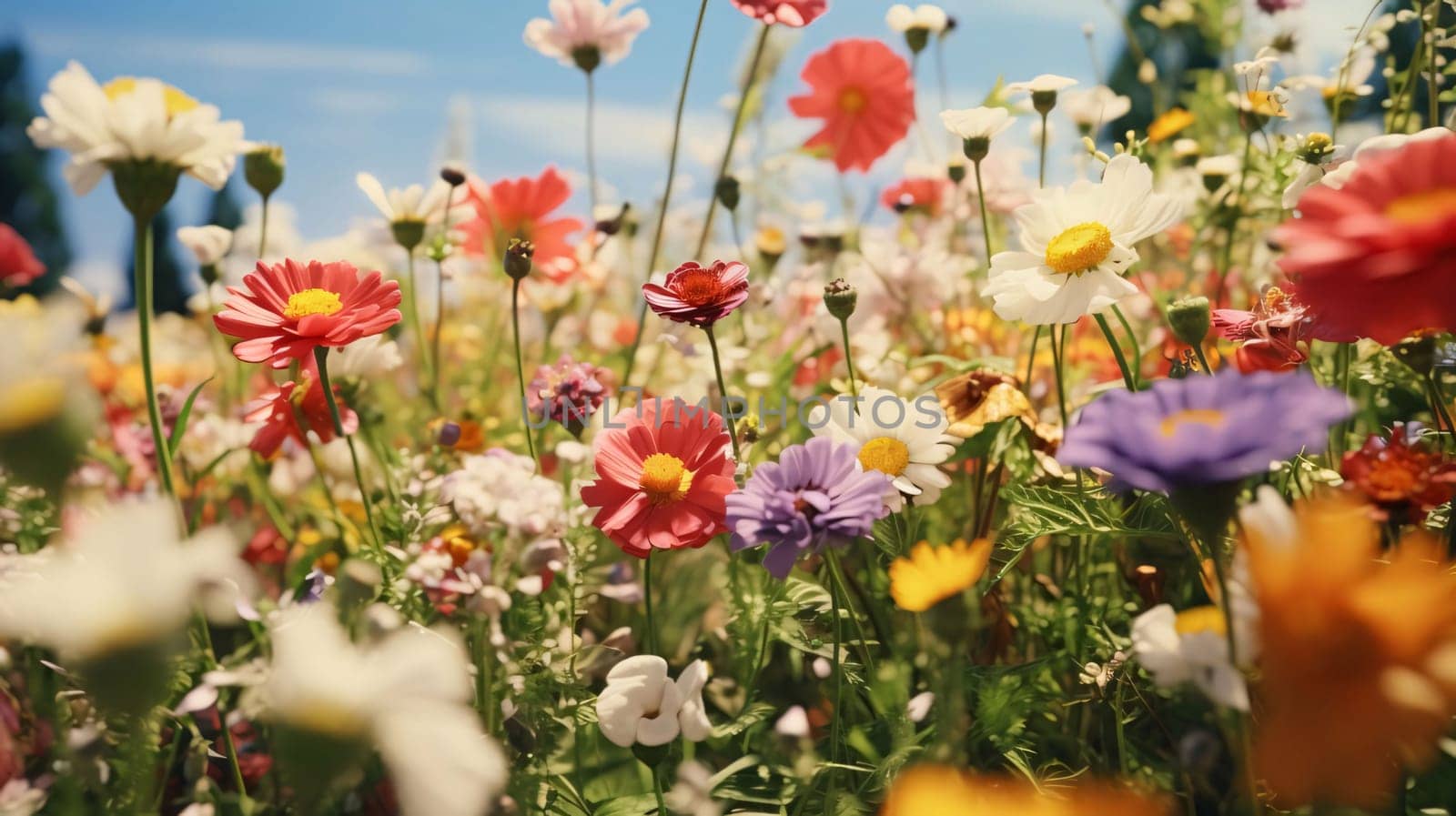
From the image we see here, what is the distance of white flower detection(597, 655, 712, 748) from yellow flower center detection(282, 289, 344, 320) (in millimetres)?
259

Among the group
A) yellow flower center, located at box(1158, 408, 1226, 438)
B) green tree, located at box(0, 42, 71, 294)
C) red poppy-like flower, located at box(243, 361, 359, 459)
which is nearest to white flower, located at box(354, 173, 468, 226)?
red poppy-like flower, located at box(243, 361, 359, 459)

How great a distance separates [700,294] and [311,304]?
215 millimetres

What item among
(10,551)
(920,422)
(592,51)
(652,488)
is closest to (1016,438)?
(920,422)

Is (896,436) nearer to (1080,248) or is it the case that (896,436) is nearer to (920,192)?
(1080,248)

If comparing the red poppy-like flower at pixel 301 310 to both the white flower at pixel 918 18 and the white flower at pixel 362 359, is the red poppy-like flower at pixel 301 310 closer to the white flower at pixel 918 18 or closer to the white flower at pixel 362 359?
the white flower at pixel 362 359

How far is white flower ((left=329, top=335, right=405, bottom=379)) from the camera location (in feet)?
2.23

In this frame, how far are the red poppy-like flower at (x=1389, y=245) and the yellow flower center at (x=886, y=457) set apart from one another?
0.21m

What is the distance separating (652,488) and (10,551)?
0.41m

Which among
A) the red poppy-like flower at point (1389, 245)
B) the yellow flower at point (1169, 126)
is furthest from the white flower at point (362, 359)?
the yellow flower at point (1169, 126)

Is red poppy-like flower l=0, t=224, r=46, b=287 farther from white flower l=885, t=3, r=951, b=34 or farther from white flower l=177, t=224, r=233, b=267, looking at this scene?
white flower l=885, t=3, r=951, b=34

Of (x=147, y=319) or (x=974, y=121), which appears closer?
(x=147, y=319)

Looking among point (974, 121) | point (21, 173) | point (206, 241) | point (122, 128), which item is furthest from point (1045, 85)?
point (21, 173)

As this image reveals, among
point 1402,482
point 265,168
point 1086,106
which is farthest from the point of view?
point 1086,106

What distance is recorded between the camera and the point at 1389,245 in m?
0.34
